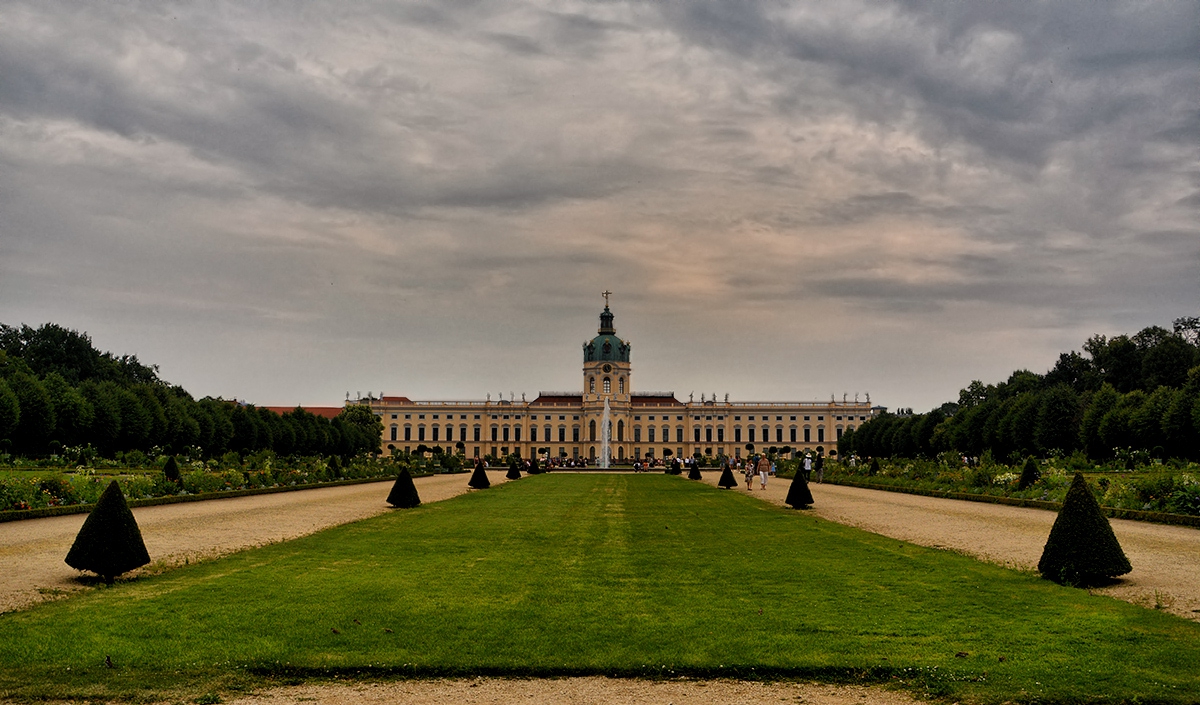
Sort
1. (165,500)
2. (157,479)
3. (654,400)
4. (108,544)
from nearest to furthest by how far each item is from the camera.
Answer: (108,544)
(165,500)
(157,479)
(654,400)

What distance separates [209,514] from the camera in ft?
61.1

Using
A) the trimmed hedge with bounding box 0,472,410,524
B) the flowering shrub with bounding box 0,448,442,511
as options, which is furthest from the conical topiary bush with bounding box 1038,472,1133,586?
the flowering shrub with bounding box 0,448,442,511

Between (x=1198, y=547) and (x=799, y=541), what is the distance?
5.10 metres

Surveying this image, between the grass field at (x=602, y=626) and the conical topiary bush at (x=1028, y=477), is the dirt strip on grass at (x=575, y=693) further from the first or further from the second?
the conical topiary bush at (x=1028, y=477)

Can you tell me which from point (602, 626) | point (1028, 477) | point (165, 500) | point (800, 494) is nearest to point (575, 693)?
point (602, 626)

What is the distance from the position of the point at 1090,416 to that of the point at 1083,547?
35.7 m

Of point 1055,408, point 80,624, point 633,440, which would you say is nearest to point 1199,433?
point 1055,408

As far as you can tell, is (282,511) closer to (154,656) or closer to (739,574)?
(739,574)

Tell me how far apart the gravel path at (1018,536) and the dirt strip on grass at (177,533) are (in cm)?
956

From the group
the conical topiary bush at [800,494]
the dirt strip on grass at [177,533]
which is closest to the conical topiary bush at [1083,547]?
the dirt strip on grass at [177,533]

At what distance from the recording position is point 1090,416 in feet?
137

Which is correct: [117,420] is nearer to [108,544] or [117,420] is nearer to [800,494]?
[800,494]

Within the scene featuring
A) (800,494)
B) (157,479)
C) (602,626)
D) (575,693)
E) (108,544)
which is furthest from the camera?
(157,479)

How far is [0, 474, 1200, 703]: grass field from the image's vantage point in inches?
255
